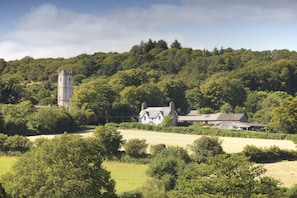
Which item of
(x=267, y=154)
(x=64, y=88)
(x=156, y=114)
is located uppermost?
(x=64, y=88)

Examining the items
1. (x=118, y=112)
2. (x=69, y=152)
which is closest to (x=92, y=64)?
(x=118, y=112)

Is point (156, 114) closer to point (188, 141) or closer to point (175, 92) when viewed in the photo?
point (175, 92)

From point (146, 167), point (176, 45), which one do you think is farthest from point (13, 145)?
point (176, 45)

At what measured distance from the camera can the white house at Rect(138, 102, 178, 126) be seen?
76694 mm

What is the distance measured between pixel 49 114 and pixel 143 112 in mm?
21516

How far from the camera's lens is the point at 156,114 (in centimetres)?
7831

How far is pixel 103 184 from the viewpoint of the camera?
25109 mm

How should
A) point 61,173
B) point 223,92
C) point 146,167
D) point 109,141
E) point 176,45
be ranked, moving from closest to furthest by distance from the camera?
point 61,173, point 146,167, point 109,141, point 223,92, point 176,45

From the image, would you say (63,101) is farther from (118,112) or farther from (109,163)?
(109,163)

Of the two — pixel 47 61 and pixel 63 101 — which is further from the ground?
pixel 47 61

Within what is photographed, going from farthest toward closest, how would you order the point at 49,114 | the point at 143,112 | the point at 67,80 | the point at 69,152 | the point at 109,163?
the point at 67,80, the point at 143,112, the point at 49,114, the point at 109,163, the point at 69,152

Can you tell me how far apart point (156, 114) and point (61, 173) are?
181 feet

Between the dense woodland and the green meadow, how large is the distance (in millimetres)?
18021

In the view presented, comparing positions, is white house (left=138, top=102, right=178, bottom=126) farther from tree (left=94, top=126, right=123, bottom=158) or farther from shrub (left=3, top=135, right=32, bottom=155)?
shrub (left=3, top=135, right=32, bottom=155)
